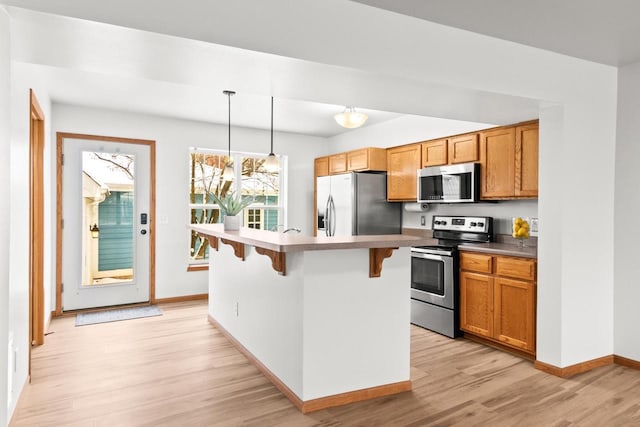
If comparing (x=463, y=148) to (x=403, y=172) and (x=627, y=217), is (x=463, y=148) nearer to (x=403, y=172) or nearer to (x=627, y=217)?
(x=403, y=172)

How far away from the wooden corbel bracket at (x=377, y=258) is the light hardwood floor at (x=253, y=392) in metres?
0.82

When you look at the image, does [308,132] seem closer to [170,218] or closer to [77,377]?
[170,218]

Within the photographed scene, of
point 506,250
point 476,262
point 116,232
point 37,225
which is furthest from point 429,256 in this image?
point 116,232

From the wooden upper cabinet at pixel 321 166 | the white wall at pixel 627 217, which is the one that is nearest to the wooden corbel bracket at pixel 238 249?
the wooden upper cabinet at pixel 321 166

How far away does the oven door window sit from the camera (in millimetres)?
4047

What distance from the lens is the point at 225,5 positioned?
6.83 feet

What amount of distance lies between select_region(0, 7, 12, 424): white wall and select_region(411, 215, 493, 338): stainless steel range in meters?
3.31

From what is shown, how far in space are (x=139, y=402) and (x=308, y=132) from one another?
14.8 feet

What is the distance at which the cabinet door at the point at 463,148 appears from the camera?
13.8 feet

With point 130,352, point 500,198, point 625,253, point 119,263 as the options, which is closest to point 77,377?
point 130,352

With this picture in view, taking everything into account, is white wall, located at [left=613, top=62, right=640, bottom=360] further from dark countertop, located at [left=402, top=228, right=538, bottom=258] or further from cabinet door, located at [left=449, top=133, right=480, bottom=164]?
cabinet door, located at [left=449, top=133, right=480, bottom=164]

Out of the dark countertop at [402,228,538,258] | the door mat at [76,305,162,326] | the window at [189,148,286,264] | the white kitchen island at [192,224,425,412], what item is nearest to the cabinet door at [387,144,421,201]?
the dark countertop at [402,228,538,258]

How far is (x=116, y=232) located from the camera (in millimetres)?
5129

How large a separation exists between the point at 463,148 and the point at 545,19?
1910 millimetres
